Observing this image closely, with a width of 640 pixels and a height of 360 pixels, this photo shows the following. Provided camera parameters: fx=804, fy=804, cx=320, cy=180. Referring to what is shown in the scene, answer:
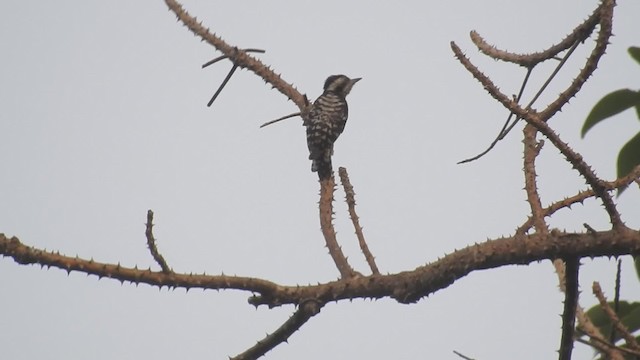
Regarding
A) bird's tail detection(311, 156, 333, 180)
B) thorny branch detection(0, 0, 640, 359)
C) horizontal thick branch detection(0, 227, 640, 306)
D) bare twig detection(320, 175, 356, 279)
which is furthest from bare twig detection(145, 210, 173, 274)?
bird's tail detection(311, 156, 333, 180)

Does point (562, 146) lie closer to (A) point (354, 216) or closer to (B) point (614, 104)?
(B) point (614, 104)

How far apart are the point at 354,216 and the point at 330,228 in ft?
2.40

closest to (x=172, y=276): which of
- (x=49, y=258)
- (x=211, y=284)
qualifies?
(x=211, y=284)

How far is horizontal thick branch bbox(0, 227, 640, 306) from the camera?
2.78m

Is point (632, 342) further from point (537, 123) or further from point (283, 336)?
point (283, 336)

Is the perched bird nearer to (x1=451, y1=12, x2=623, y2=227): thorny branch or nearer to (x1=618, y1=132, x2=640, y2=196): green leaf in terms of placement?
(x1=618, y1=132, x2=640, y2=196): green leaf

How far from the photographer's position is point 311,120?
8.66m

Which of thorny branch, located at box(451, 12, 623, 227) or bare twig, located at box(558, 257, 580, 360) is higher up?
thorny branch, located at box(451, 12, 623, 227)

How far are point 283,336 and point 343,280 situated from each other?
38 cm

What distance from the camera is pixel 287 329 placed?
9.66 feet

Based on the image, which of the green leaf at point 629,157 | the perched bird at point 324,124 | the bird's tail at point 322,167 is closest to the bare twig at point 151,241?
the green leaf at point 629,157

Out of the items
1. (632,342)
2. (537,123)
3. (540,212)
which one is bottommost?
(632,342)

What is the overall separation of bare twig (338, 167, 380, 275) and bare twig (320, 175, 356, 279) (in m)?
0.09

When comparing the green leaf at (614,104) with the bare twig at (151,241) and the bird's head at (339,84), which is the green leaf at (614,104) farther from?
the bird's head at (339,84)
